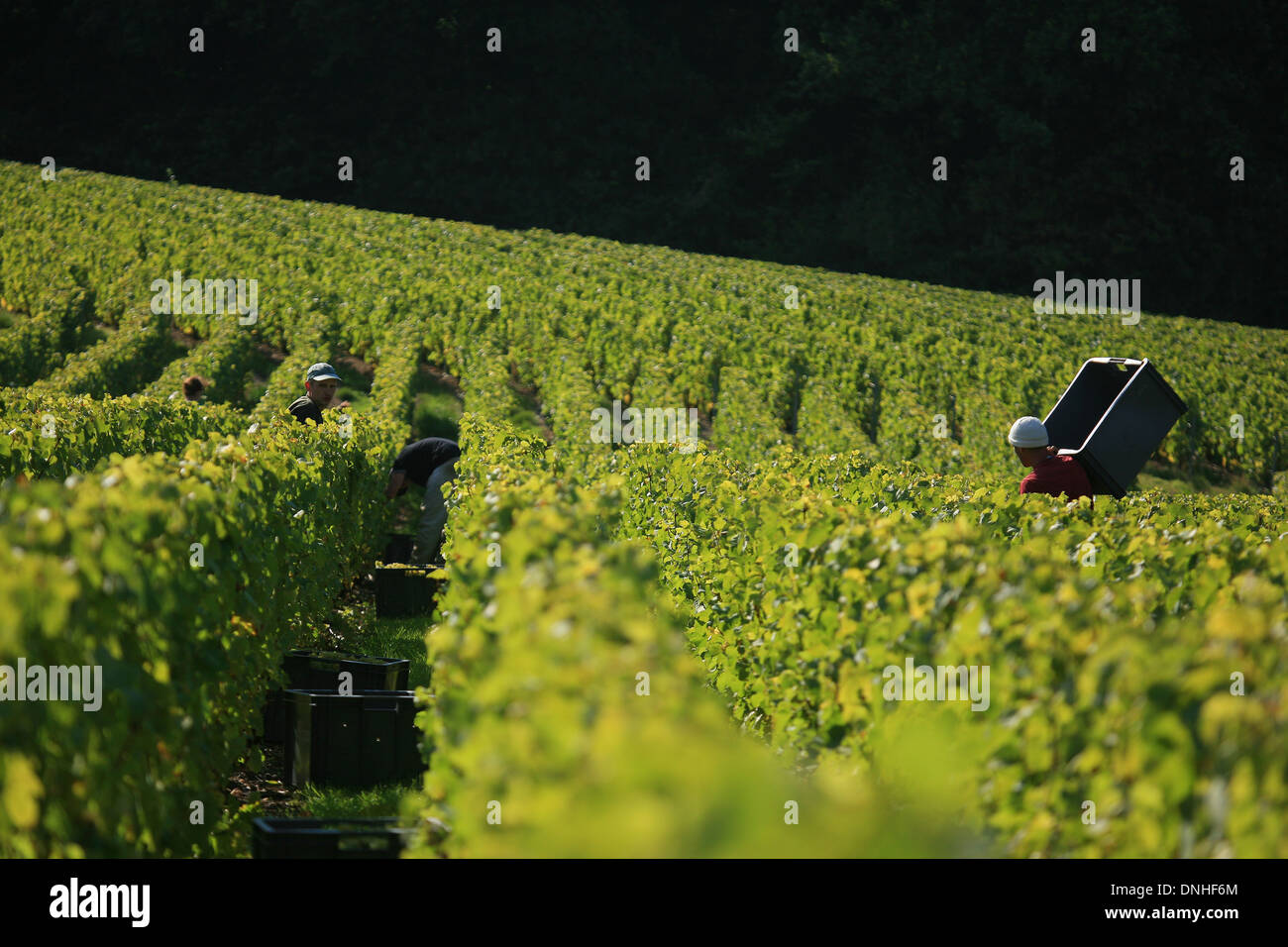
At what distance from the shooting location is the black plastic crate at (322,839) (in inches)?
180

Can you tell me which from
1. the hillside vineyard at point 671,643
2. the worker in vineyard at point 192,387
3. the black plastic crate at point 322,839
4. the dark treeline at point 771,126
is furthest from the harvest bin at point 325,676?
the dark treeline at point 771,126


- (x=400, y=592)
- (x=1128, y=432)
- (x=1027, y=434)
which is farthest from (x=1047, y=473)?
(x=400, y=592)

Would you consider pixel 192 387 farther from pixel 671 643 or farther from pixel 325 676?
pixel 671 643

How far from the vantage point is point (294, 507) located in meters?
7.58

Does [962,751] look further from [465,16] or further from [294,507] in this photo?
[465,16]

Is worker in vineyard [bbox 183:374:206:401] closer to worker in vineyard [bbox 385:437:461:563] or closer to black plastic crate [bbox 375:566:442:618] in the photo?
worker in vineyard [bbox 385:437:461:563]

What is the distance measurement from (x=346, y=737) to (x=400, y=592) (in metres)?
4.27

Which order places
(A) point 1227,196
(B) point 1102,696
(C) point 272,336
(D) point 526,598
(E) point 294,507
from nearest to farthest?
(B) point 1102,696 → (D) point 526,598 → (E) point 294,507 → (C) point 272,336 → (A) point 1227,196

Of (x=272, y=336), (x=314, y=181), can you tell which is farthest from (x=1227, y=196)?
(x=272, y=336)

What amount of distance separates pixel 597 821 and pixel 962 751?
2127 mm

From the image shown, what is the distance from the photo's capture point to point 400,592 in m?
10.6

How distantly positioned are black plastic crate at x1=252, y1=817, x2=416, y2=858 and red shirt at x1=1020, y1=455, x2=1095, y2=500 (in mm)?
5885

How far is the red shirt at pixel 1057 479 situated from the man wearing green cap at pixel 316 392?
260 inches

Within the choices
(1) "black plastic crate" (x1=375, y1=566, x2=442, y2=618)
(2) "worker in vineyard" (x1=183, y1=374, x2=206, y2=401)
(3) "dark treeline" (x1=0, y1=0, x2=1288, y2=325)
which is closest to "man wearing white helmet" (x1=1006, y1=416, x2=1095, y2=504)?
(1) "black plastic crate" (x1=375, y1=566, x2=442, y2=618)
